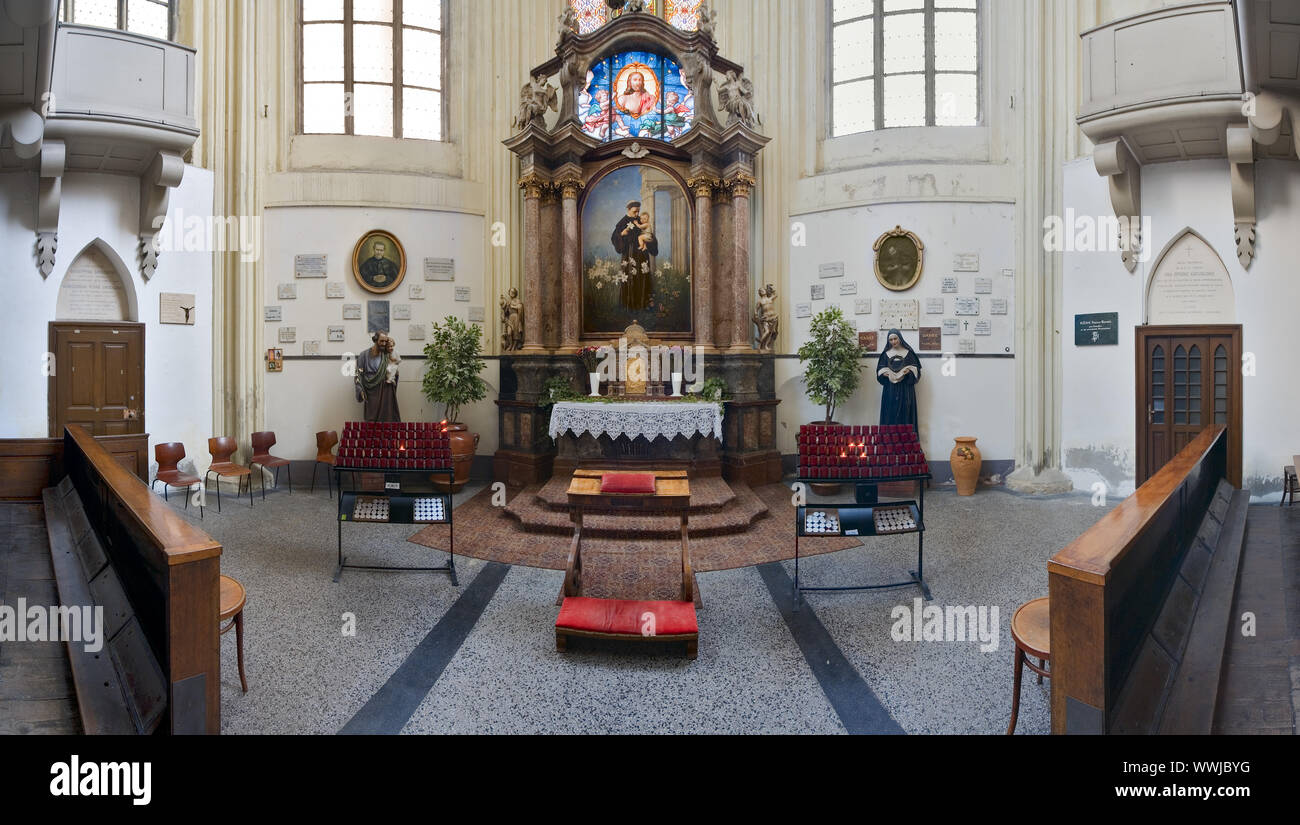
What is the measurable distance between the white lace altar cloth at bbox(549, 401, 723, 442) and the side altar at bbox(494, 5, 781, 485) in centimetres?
116

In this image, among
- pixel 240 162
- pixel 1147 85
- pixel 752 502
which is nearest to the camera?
pixel 1147 85

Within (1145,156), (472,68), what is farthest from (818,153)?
(472,68)

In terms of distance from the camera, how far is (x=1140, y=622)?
3182 millimetres

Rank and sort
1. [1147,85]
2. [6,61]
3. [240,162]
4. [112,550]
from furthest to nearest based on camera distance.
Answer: [240,162] < [1147,85] < [6,61] < [112,550]

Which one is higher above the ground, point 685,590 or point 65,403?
point 65,403

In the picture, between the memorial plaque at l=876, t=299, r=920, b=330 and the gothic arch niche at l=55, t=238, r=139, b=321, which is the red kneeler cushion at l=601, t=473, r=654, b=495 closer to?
the memorial plaque at l=876, t=299, r=920, b=330

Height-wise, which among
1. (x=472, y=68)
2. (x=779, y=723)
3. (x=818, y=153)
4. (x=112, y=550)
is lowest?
(x=779, y=723)

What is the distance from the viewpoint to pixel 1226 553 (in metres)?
5.33

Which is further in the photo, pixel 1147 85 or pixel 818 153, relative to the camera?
pixel 818 153

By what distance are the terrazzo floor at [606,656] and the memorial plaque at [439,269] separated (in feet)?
16.9

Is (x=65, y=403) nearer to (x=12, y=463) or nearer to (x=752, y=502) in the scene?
(x=12, y=463)

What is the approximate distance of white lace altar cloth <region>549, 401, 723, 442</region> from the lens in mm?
8531

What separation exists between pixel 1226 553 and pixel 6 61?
1126 cm

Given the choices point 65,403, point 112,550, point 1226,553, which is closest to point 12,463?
point 65,403
